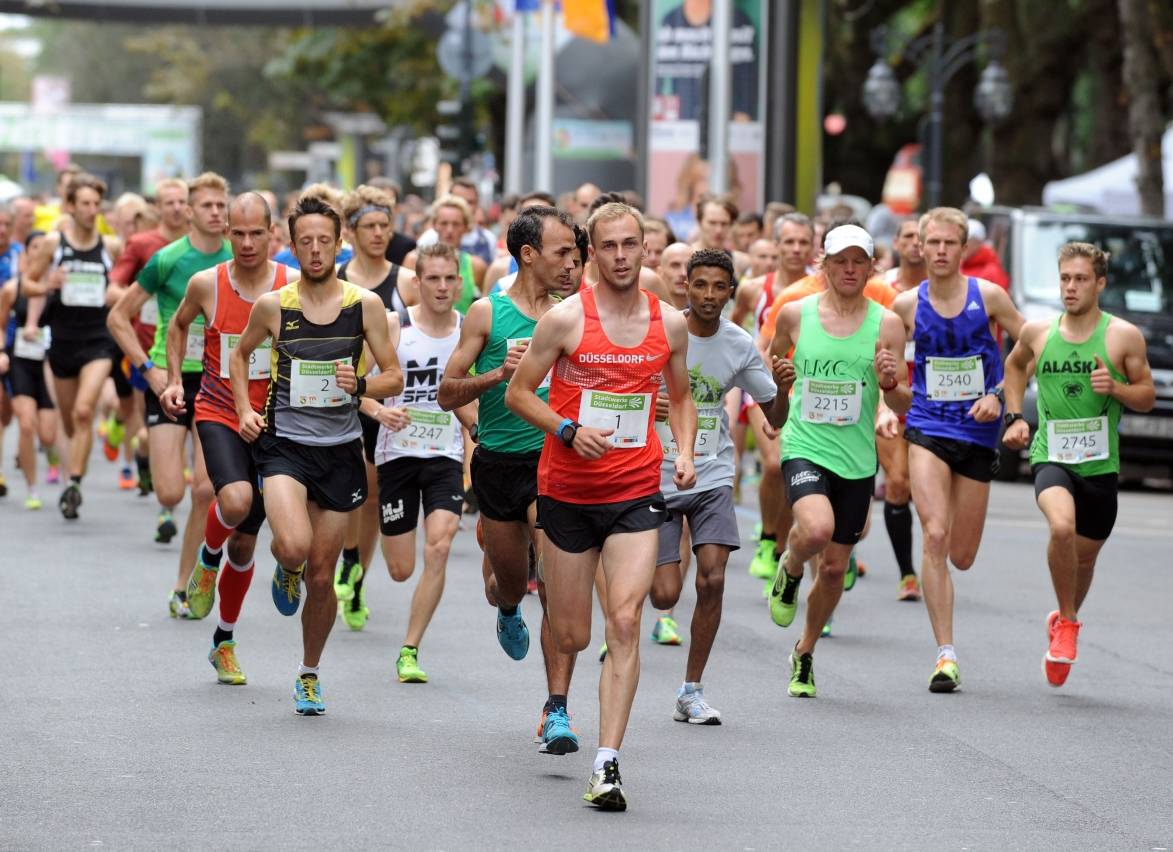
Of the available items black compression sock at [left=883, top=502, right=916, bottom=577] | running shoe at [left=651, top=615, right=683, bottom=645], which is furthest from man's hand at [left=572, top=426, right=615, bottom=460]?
black compression sock at [left=883, top=502, right=916, bottom=577]

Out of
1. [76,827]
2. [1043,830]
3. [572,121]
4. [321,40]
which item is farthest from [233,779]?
[321,40]

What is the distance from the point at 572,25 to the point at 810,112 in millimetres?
3138

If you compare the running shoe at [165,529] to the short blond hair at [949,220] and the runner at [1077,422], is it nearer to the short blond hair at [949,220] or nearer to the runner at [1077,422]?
the short blond hair at [949,220]

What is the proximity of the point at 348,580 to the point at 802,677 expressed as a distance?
8.98ft

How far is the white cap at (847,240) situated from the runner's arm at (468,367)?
67.0 inches

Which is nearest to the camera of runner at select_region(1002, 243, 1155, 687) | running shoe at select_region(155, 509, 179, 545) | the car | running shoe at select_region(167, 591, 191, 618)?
runner at select_region(1002, 243, 1155, 687)

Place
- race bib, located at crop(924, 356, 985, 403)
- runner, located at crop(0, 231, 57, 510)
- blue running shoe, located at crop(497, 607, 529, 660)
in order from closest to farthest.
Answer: blue running shoe, located at crop(497, 607, 529, 660)
race bib, located at crop(924, 356, 985, 403)
runner, located at crop(0, 231, 57, 510)

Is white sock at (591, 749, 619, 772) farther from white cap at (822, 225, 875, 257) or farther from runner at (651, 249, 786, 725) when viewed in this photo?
white cap at (822, 225, 875, 257)

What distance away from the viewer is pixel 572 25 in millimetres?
29922

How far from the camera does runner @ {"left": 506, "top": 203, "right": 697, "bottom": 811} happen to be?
297 inches

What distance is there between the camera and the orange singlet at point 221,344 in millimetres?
9836

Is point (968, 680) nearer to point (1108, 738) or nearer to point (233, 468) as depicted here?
point (1108, 738)

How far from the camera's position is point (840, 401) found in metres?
9.81

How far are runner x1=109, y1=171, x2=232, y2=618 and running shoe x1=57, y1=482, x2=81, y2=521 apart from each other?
11.2 feet
